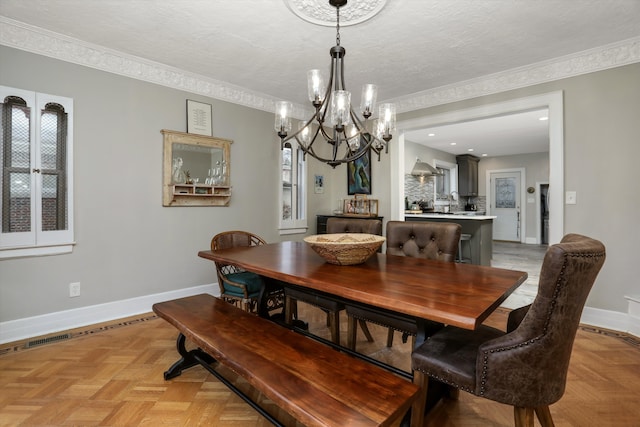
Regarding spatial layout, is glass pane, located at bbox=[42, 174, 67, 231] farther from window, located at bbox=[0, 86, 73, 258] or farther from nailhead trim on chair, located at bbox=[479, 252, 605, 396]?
nailhead trim on chair, located at bbox=[479, 252, 605, 396]

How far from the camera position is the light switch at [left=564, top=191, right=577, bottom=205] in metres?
2.95

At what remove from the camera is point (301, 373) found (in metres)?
1.24

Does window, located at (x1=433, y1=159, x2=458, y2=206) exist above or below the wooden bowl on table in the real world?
above

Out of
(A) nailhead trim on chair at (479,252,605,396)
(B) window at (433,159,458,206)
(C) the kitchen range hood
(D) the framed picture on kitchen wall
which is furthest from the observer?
(B) window at (433,159,458,206)

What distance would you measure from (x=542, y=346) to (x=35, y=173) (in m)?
3.53

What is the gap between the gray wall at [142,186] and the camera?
8.59ft

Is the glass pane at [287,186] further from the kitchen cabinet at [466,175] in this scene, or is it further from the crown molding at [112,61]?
the kitchen cabinet at [466,175]

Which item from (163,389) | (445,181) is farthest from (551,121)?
(445,181)

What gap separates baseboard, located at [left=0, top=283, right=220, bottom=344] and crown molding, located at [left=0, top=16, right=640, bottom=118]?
86.0 inches

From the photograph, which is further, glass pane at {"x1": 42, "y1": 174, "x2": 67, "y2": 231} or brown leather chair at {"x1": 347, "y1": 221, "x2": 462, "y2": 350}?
glass pane at {"x1": 42, "y1": 174, "x2": 67, "y2": 231}

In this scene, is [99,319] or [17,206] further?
[99,319]

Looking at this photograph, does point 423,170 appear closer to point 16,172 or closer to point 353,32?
point 353,32

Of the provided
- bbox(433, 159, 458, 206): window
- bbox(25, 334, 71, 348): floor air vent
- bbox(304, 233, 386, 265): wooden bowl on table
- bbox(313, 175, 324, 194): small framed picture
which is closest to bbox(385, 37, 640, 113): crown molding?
bbox(313, 175, 324, 194): small framed picture

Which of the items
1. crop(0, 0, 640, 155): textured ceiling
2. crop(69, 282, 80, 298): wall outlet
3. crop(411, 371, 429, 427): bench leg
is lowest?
crop(411, 371, 429, 427): bench leg
